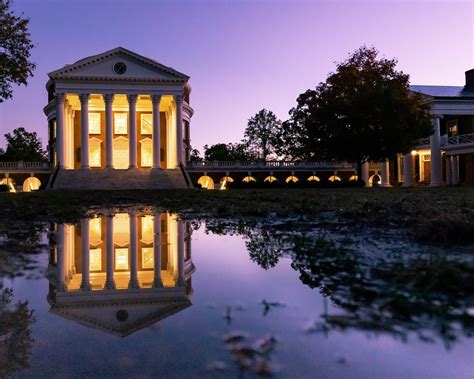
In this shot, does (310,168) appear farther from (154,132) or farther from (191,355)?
(191,355)

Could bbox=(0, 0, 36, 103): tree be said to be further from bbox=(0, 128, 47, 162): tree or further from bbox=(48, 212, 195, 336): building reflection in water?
bbox=(0, 128, 47, 162): tree

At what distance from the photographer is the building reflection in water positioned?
3012 millimetres

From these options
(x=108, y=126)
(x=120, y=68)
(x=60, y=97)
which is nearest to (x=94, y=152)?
(x=108, y=126)

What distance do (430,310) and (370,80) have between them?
39468 mm

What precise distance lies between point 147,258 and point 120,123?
61.9 m

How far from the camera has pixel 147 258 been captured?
17.6ft

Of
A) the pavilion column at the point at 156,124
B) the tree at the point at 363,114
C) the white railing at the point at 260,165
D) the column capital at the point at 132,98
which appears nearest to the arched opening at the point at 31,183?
the pavilion column at the point at 156,124

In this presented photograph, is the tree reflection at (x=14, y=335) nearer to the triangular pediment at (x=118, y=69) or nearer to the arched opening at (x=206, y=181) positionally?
the triangular pediment at (x=118, y=69)

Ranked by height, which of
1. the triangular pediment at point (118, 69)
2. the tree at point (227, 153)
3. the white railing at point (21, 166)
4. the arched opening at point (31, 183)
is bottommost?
the arched opening at point (31, 183)

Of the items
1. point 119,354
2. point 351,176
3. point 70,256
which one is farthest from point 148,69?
point 119,354

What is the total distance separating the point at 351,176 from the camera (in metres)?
67.9

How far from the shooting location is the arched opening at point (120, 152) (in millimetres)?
63531

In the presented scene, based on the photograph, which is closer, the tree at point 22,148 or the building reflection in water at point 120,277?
the building reflection in water at point 120,277

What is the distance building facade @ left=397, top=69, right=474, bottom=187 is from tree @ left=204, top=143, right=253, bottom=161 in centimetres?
4459
